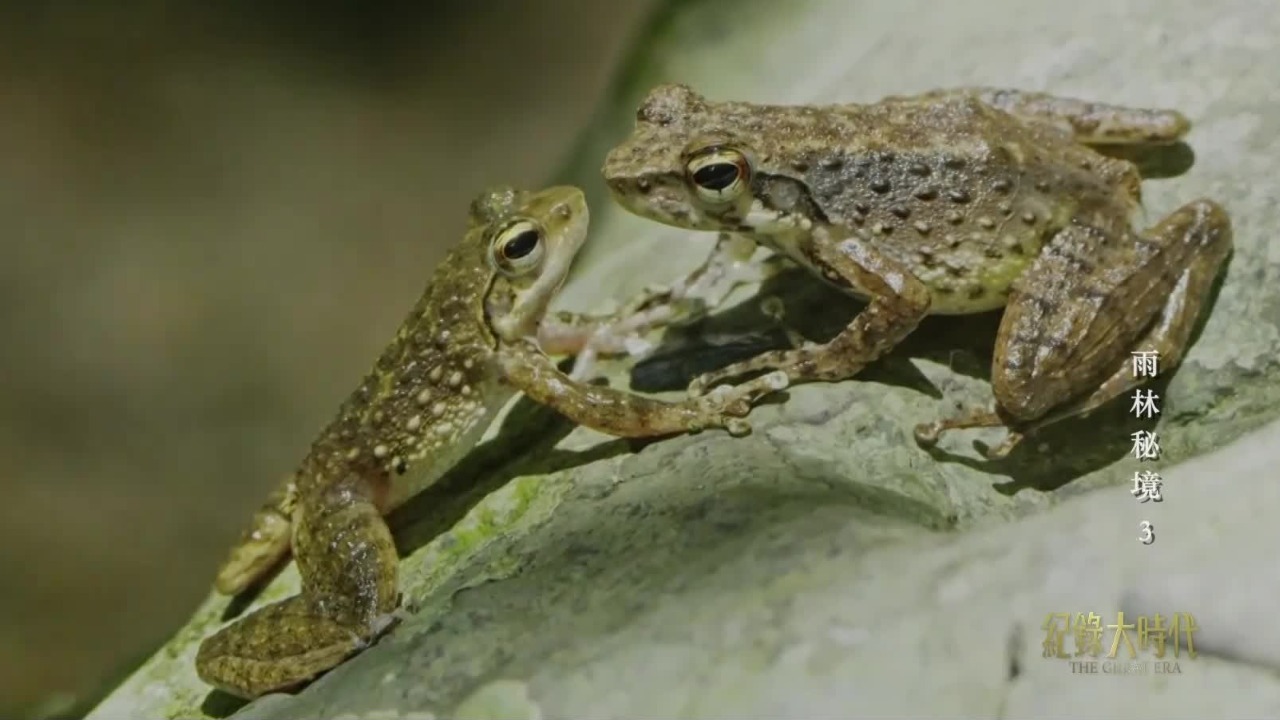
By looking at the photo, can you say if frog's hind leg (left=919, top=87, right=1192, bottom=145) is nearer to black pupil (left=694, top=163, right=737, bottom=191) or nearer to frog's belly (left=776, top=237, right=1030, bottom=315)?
frog's belly (left=776, top=237, right=1030, bottom=315)

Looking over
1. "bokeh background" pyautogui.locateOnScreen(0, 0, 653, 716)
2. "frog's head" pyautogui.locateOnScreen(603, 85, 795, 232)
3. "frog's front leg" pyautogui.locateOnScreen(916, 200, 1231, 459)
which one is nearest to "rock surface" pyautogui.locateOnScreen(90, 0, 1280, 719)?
"frog's front leg" pyautogui.locateOnScreen(916, 200, 1231, 459)

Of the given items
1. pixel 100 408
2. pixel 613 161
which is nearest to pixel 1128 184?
pixel 613 161

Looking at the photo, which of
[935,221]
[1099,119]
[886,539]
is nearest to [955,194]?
[935,221]

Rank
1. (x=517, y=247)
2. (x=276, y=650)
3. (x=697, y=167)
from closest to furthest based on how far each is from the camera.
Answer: (x=276, y=650) < (x=697, y=167) < (x=517, y=247)

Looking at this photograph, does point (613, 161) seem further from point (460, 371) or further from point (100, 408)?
point (100, 408)

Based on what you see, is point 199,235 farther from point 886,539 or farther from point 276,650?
point 886,539

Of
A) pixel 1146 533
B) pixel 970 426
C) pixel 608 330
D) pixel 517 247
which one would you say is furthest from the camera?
pixel 608 330
